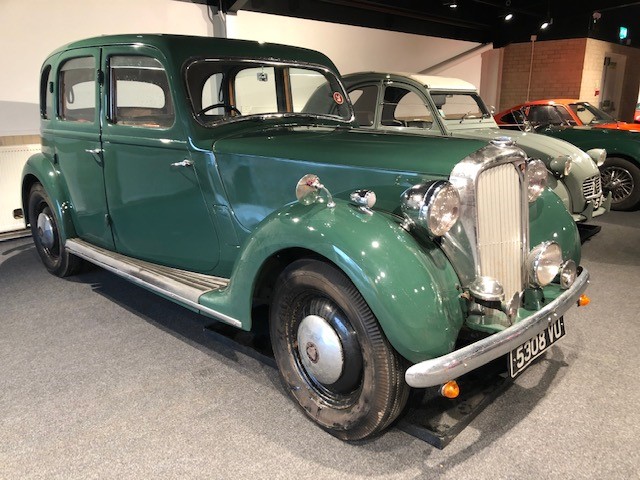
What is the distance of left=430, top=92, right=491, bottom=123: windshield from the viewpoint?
17.6 feet

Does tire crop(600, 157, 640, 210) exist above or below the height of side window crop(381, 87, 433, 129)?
below

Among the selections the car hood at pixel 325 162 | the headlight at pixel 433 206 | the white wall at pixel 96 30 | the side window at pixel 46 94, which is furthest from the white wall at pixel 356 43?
the headlight at pixel 433 206

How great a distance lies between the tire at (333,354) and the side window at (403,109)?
3611 mm

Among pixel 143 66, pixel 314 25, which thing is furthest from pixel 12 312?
pixel 314 25

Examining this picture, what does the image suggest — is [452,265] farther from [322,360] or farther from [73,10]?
[73,10]

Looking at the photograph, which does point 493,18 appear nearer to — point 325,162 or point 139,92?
point 139,92

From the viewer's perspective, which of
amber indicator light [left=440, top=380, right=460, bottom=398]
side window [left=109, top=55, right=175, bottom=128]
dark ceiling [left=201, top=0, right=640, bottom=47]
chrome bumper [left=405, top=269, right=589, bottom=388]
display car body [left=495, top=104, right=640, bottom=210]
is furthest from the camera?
dark ceiling [left=201, top=0, right=640, bottom=47]

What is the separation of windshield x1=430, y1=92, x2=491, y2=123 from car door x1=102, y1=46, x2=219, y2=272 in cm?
324

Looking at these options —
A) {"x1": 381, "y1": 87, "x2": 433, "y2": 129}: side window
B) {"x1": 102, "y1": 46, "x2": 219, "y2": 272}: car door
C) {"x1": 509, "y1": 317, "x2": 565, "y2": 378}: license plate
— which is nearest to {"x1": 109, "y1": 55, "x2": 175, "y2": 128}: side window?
{"x1": 102, "y1": 46, "x2": 219, "y2": 272}: car door

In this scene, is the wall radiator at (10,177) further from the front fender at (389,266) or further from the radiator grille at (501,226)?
the radiator grille at (501,226)

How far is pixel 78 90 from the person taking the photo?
3385mm

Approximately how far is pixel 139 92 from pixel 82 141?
19.7 inches

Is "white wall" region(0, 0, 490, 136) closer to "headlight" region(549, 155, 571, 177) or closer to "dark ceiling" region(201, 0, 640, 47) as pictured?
"dark ceiling" region(201, 0, 640, 47)

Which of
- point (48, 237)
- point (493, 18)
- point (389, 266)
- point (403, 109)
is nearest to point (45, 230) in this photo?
point (48, 237)
